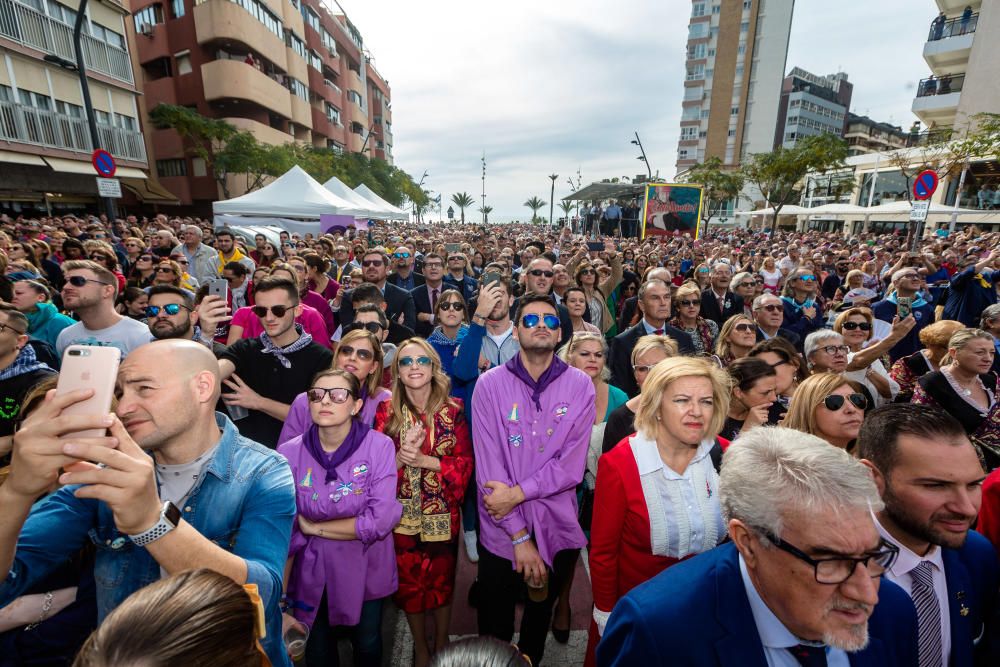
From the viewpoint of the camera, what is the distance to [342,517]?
246 centimetres

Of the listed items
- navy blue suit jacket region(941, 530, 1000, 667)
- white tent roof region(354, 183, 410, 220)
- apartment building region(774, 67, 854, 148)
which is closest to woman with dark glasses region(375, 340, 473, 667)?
navy blue suit jacket region(941, 530, 1000, 667)

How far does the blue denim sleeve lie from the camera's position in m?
1.41

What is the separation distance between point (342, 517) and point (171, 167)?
36333 mm

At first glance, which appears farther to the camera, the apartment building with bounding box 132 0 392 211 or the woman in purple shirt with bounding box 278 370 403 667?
the apartment building with bounding box 132 0 392 211

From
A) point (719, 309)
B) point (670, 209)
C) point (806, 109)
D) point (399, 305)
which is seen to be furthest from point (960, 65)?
point (399, 305)

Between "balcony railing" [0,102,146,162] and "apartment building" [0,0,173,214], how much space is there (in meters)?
0.04

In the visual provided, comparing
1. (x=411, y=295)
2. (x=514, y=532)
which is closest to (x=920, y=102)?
(x=411, y=295)

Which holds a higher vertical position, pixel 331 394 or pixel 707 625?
pixel 331 394

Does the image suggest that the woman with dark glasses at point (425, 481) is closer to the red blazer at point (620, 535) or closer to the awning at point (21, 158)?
the red blazer at point (620, 535)

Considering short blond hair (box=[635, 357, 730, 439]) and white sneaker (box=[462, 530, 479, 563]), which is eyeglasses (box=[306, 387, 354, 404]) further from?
white sneaker (box=[462, 530, 479, 563])

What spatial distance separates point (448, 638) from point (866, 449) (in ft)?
9.03

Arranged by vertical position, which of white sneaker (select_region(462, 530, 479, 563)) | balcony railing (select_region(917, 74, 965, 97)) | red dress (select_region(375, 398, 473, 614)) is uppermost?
balcony railing (select_region(917, 74, 965, 97))

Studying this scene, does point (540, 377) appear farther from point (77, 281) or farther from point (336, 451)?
point (77, 281)

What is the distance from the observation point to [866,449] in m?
2.03
